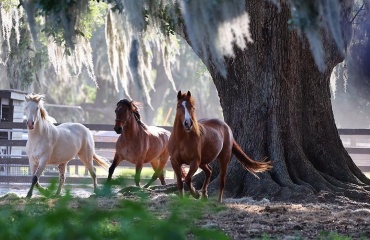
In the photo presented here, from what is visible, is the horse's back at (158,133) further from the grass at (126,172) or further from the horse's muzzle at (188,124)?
the horse's muzzle at (188,124)

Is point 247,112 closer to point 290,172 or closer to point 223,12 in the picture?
point 290,172

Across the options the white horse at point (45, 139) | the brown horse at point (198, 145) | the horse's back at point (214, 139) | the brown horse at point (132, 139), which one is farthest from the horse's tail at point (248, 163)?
the white horse at point (45, 139)

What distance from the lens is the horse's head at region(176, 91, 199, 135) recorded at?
36.2 feet

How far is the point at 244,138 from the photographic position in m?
13.4

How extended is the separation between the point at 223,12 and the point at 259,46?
20.1 ft

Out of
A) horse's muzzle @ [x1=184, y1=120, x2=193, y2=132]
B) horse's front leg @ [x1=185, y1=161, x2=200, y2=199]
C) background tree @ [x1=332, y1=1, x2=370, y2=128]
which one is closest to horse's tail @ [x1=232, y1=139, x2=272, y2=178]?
horse's front leg @ [x1=185, y1=161, x2=200, y2=199]

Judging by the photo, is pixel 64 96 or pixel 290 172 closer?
pixel 290 172

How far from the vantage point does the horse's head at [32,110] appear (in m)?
13.1

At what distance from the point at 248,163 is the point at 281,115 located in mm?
1348

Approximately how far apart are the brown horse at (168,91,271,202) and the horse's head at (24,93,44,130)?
250cm

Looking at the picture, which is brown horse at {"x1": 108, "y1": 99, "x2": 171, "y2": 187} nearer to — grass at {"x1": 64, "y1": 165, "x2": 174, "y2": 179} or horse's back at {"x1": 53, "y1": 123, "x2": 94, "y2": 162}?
grass at {"x1": 64, "y1": 165, "x2": 174, "y2": 179}

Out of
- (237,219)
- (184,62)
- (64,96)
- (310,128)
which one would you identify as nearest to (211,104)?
(184,62)

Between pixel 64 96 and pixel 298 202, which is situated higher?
pixel 64 96

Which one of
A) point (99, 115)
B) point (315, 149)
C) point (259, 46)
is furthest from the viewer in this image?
point (99, 115)
